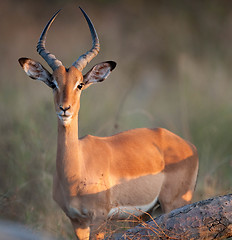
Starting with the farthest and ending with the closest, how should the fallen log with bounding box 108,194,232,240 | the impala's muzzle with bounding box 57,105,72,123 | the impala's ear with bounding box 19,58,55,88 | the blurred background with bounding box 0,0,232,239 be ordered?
the blurred background with bounding box 0,0,232,239, the impala's ear with bounding box 19,58,55,88, the impala's muzzle with bounding box 57,105,72,123, the fallen log with bounding box 108,194,232,240

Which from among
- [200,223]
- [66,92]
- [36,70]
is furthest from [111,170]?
[200,223]

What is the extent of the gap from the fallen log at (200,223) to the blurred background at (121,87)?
1937mm

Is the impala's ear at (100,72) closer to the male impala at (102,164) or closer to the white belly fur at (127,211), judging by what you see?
the male impala at (102,164)

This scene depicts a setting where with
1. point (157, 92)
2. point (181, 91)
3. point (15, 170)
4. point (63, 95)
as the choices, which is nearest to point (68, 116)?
point (63, 95)

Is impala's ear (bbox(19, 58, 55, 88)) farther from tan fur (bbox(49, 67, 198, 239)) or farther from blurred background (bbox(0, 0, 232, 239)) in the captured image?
blurred background (bbox(0, 0, 232, 239))

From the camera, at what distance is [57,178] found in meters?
6.70

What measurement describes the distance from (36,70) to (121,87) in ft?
26.3

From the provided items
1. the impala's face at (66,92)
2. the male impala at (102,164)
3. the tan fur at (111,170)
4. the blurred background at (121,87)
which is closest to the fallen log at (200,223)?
the male impala at (102,164)

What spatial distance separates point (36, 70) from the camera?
6809 mm

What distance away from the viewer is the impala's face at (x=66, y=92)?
6.15 m

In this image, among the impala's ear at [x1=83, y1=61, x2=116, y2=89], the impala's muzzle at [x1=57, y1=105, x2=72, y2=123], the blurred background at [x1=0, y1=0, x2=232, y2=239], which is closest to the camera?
the impala's muzzle at [x1=57, y1=105, x2=72, y2=123]

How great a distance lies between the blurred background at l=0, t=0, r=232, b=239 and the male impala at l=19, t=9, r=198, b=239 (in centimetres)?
67

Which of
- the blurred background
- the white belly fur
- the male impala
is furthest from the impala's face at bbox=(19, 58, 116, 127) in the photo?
the blurred background

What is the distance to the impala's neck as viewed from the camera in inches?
256
